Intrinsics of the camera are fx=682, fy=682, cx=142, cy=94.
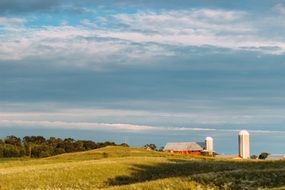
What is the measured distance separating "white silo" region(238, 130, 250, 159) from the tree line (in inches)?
1380

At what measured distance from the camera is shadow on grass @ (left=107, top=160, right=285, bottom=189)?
43406 mm

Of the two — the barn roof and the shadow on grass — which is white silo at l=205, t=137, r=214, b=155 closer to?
the barn roof

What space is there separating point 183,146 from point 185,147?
141 centimetres

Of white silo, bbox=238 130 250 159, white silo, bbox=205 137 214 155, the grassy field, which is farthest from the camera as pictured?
white silo, bbox=205 137 214 155

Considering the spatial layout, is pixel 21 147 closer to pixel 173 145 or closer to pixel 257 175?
pixel 173 145

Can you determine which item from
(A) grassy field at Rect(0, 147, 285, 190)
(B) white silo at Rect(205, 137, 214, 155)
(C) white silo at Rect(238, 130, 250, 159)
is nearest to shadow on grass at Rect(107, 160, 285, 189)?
(A) grassy field at Rect(0, 147, 285, 190)

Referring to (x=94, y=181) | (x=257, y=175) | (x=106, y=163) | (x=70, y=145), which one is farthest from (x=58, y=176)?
(x=70, y=145)

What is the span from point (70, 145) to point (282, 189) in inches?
4659

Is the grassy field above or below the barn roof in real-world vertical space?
below

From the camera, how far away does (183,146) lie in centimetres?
13338

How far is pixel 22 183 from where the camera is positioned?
182 feet

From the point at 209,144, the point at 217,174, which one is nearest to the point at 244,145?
the point at 209,144

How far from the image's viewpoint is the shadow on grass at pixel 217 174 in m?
43.4

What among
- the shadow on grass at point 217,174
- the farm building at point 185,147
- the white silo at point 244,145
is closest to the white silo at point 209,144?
the farm building at point 185,147
